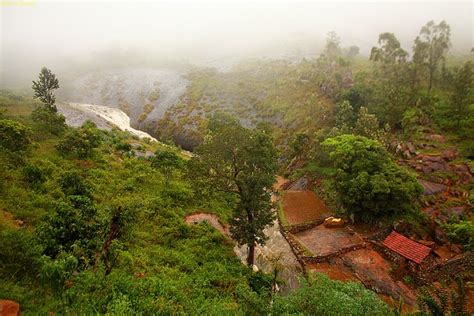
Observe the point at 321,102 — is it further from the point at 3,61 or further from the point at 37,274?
the point at 3,61

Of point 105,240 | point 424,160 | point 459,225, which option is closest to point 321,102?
point 424,160

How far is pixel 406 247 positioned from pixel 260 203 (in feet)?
48.9

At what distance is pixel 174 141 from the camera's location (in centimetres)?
7394

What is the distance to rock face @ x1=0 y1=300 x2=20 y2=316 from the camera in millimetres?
15970

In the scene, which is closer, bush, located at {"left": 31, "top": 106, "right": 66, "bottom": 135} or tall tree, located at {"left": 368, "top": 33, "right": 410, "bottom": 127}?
bush, located at {"left": 31, "top": 106, "right": 66, "bottom": 135}

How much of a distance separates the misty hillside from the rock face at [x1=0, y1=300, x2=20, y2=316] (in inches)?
2.5

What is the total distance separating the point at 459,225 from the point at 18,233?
35332 millimetres

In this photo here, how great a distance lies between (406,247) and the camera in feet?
104

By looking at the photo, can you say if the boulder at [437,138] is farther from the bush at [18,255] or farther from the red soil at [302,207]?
the bush at [18,255]

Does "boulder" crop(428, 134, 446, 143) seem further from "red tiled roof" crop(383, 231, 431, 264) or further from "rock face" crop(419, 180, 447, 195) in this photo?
"red tiled roof" crop(383, 231, 431, 264)

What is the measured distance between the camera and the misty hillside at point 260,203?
60.2ft

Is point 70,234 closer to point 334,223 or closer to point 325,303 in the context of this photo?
point 325,303

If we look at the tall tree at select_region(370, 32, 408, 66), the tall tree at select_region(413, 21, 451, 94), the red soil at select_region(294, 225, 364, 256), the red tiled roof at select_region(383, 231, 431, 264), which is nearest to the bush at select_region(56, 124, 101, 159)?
the red soil at select_region(294, 225, 364, 256)

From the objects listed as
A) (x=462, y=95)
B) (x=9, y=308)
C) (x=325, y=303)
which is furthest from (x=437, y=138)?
(x=9, y=308)
